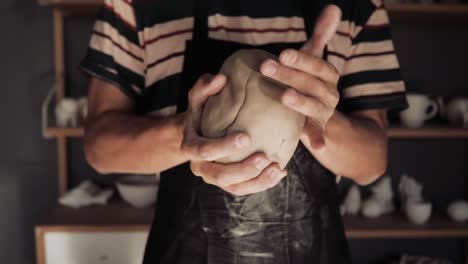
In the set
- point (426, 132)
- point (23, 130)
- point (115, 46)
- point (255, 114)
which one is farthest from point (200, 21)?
point (23, 130)

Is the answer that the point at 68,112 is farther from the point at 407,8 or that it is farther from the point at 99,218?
the point at 407,8

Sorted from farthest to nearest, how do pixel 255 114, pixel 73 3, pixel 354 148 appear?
1. pixel 73 3
2. pixel 354 148
3. pixel 255 114

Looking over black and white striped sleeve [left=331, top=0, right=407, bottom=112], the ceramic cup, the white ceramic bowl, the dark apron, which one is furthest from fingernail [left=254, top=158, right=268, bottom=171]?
the ceramic cup

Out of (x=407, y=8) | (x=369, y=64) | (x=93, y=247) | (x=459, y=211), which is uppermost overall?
(x=407, y=8)

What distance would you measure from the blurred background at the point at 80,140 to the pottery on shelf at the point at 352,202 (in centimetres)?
2

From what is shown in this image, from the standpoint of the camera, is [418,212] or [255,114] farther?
[418,212]

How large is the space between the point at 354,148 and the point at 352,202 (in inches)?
46.6

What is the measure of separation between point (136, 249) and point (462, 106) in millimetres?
1318

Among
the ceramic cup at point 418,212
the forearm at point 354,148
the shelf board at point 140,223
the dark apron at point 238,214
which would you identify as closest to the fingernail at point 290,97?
the forearm at point 354,148

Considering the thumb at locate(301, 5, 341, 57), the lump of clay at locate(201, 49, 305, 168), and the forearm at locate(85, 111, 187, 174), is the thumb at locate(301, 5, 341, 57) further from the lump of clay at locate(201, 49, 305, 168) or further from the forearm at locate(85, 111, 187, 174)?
the forearm at locate(85, 111, 187, 174)

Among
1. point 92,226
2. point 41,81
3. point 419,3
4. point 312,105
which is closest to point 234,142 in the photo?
point 312,105

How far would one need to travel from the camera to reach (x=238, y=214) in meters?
0.74

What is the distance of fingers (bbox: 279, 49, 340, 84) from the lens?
44 centimetres

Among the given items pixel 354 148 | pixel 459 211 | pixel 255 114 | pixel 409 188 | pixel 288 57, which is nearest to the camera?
pixel 288 57
